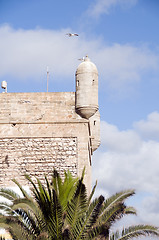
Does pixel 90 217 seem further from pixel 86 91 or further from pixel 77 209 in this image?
pixel 86 91

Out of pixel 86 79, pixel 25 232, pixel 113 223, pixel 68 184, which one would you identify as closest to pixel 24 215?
pixel 25 232

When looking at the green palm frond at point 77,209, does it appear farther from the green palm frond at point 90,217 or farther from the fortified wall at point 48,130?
the fortified wall at point 48,130

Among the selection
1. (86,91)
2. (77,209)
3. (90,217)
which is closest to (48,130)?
(86,91)

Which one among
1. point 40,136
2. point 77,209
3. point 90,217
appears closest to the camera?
point 77,209

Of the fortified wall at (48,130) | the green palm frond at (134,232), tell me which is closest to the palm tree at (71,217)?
the green palm frond at (134,232)

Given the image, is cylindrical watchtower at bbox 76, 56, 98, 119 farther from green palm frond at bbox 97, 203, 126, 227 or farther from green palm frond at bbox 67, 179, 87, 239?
green palm frond at bbox 67, 179, 87, 239

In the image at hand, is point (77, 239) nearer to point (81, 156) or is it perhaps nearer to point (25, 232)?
point (25, 232)

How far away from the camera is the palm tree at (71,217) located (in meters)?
12.8

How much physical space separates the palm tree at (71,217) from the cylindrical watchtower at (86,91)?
6.76 m

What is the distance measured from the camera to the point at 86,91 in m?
19.8

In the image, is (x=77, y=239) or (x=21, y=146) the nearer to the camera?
(x=77, y=239)

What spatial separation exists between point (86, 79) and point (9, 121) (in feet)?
11.7

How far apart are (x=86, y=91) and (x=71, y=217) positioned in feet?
25.6

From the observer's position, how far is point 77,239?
12773 millimetres
